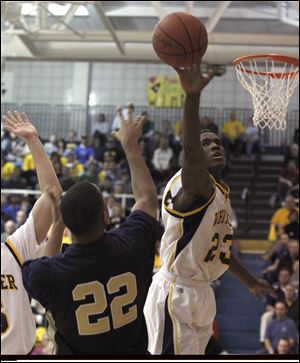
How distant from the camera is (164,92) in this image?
16.5m

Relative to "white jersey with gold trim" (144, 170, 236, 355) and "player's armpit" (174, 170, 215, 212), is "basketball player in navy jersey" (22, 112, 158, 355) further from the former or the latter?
"white jersey with gold trim" (144, 170, 236, 355)

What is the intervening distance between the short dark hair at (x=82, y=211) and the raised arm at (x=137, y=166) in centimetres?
19

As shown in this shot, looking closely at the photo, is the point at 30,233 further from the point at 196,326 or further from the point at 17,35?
the point at 17,35

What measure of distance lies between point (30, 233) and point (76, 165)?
838 centimetres

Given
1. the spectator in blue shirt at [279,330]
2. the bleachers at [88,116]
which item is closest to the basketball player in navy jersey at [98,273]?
the spectator in blue shirt at [279,330]

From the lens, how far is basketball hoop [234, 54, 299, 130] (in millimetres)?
4391

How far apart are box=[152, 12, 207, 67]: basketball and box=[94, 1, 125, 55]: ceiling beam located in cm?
653

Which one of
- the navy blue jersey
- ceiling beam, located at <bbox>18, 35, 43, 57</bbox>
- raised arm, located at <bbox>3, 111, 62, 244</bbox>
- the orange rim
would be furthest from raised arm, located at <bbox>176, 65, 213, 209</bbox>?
ceiling beam, located at <bbox>18, 35, 43, 57</bbox>

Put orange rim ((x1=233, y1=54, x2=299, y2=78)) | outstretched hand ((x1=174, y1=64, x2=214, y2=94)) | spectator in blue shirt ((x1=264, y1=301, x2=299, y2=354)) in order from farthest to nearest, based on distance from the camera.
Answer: spectator in blue shirt ((x1=264, y1=301, x2=299, y2=354))
orange rim ((x1=233, y1=54, x2=299, y2=78))
outstretched hand ((x1=174, y1=64, x2=214, y2=94))

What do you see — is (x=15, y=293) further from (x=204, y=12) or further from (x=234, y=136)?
(x=234, y=136)

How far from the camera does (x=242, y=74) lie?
4.52 meters

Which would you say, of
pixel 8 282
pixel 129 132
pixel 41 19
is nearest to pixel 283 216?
pixel 41 19

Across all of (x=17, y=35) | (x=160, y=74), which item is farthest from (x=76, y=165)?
(x=160, y=74)

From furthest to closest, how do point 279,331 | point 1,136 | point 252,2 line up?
point 1,136, point 252,2, point 279,331
